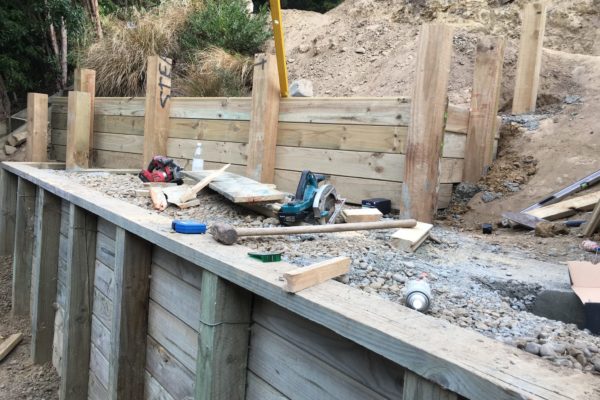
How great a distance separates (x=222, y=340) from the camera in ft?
6.46

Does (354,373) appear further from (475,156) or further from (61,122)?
Answer: (61,122)

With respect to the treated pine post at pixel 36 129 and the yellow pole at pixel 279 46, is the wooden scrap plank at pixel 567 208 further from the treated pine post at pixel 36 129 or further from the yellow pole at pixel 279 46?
the treated pine post at pixel 36 129

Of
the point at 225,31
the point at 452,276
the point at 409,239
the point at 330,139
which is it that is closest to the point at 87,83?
the point at 225,31

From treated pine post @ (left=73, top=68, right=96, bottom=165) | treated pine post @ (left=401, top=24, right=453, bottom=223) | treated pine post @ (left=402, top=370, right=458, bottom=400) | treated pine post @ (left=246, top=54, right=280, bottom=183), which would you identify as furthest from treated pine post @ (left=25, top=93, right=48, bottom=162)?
treated pine post @ (left=402, top=370, right=458, bottom=400)

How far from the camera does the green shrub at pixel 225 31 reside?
8.73m

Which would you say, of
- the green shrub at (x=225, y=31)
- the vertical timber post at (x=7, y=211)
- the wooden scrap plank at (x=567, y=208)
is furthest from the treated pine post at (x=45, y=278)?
the green shrub at (x=225, y=31)

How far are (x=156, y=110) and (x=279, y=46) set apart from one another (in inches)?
73.6

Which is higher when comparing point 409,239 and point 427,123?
point 427,123

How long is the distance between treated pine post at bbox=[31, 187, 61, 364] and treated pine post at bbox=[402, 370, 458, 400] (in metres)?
3.87

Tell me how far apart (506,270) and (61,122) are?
24.5ft

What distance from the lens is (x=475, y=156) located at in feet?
14.5

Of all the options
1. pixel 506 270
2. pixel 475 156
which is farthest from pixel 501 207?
pixel 506 270

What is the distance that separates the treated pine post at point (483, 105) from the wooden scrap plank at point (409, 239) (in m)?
1.84

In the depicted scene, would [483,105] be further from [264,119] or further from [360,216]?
[360,216]
